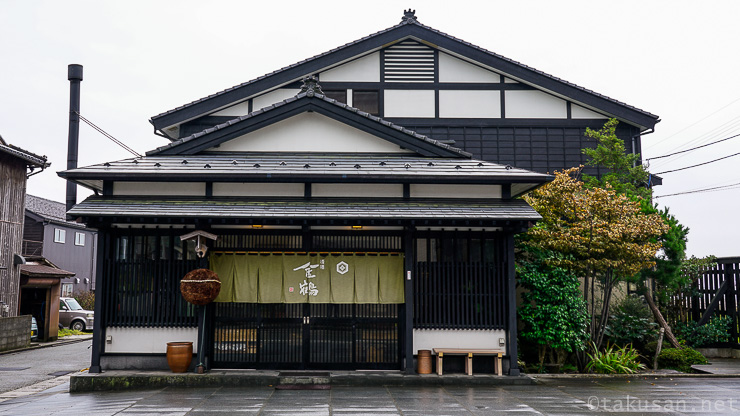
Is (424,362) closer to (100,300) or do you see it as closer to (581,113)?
(100,300)

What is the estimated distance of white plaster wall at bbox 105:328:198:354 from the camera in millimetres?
11711

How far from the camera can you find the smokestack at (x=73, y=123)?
18119 millimetres

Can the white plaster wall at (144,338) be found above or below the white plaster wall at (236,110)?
below

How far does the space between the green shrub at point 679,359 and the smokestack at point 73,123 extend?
18.2 meters

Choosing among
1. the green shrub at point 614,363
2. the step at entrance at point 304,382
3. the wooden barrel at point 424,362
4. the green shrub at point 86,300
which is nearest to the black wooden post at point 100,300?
the step at entrance at point 304,382

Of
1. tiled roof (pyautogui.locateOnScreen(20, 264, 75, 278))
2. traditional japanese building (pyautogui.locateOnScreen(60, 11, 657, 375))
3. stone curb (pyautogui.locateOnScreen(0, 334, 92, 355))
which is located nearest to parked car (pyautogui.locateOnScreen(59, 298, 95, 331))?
stone curb (pyautogui.locateOnScreen(0, 334, 92, 355))

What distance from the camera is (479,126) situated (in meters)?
17.2

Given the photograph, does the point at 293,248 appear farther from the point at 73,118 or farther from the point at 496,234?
the point at 73,118

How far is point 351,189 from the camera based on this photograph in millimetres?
12102

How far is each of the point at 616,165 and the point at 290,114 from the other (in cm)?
961

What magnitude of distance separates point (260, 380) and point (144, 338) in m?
2.74

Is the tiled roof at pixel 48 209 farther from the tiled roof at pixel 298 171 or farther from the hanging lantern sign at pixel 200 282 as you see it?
the hanging lantern sign at pixel 200 282

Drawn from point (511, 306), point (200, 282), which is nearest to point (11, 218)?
point (200, 282)

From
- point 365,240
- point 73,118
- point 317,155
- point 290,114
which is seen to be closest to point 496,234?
point 365,240
